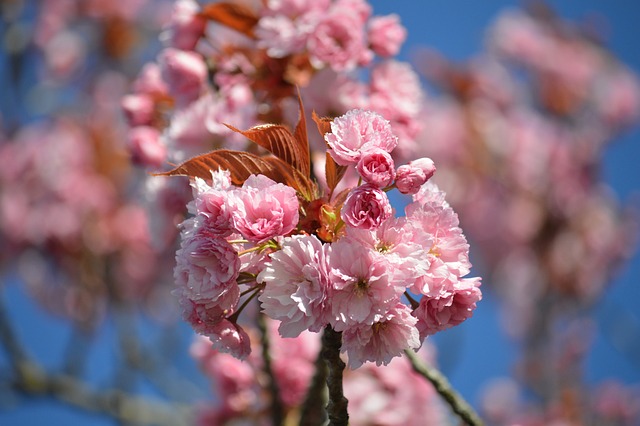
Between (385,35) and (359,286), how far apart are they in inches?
39.3

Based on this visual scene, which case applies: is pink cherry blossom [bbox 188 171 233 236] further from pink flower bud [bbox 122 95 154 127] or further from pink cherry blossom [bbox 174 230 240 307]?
pink flower bud [bbox 122 95 154 127]

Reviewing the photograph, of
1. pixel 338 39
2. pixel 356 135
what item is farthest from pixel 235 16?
pixel 356 135

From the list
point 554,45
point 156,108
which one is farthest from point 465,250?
point 554,45

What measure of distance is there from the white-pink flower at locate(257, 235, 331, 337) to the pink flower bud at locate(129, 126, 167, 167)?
3.01ft

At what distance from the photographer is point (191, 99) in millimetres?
2039

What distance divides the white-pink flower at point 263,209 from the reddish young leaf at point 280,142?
9cm

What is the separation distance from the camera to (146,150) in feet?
6.48

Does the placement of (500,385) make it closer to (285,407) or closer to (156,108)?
(285,407)

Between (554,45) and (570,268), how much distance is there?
107 inches

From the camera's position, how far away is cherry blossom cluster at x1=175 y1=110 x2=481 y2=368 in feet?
3.67

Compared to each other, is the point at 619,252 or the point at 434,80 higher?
the point at 619,252

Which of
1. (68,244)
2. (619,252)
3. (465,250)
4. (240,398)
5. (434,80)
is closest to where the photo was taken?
(465,250)

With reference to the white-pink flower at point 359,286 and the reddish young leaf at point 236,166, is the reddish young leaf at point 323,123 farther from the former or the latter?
the white-pink flower at point 359,286

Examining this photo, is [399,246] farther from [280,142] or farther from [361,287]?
[280,142]
